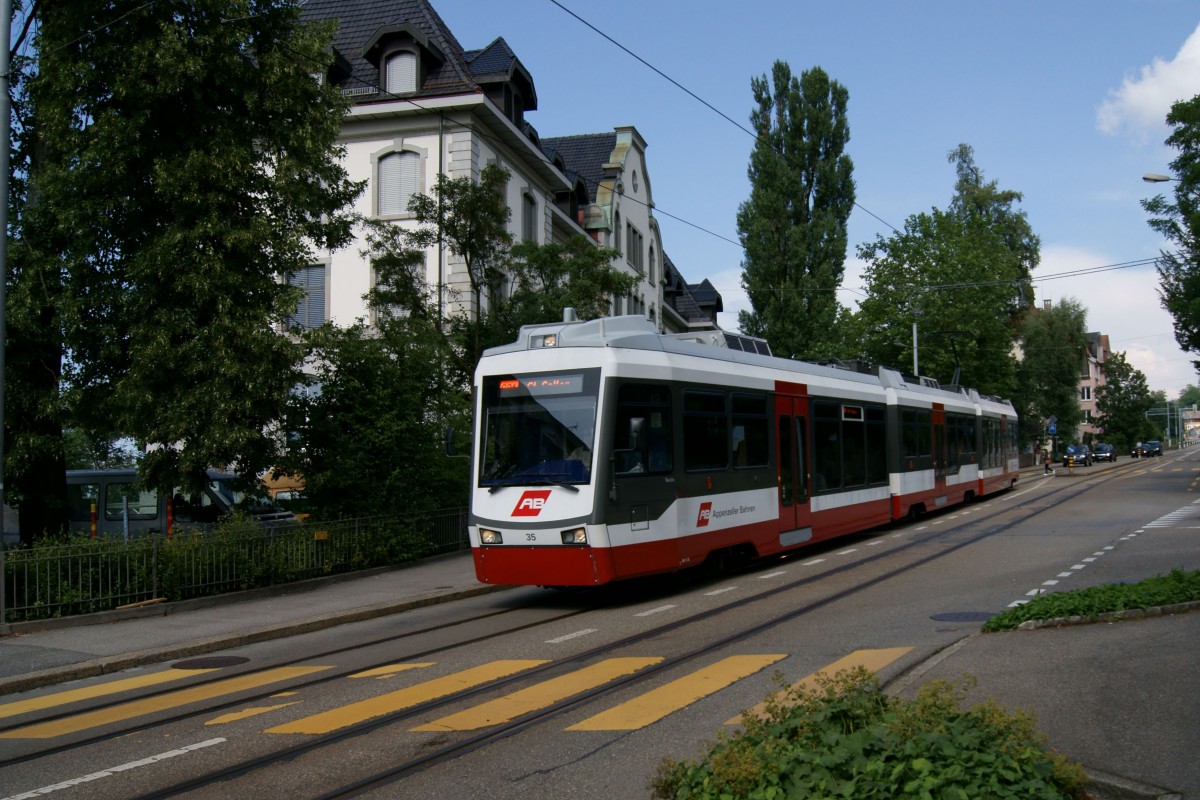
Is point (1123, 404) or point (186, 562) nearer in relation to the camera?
point (186, 562)

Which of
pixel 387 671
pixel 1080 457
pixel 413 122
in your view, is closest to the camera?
pixel 387 671

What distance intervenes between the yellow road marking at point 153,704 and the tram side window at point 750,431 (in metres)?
7.30

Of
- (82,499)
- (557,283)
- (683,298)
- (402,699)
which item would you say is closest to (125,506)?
(82,499)

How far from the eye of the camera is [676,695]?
7.79m

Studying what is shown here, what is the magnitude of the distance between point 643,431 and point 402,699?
5.64 metres

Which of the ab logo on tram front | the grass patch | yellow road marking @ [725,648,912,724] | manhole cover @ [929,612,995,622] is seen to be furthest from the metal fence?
the grass patch

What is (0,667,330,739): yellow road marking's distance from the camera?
25.5ft

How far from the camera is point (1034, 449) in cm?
7675

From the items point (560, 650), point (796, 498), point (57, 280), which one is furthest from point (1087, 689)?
point (57, 280)

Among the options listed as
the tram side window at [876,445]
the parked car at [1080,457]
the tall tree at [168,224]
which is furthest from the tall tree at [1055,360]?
the tall tree at [168,224]

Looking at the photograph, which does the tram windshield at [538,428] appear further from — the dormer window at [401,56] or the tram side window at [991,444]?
the tram side window at [991,444]

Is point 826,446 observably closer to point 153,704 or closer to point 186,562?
point 186,562

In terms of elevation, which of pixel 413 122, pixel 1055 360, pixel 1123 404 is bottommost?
pixel 1123 404

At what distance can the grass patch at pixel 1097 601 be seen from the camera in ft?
31.4
